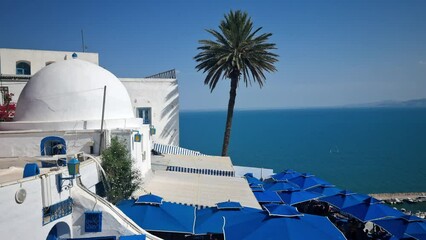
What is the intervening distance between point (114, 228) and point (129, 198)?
146 inches

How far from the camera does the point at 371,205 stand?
591 inches

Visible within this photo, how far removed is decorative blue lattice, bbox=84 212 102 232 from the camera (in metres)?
9.05

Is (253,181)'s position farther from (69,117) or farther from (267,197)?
(69,117)

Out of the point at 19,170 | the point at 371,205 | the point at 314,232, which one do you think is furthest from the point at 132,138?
the point at 371,205

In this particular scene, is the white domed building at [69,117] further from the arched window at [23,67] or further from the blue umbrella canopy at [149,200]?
the arched window at [23,67]

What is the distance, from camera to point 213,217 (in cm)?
1159

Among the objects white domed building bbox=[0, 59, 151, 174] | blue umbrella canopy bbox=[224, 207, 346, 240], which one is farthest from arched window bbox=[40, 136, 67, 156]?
blue umbrella canopy bbox=[224, 207, 346, 240]

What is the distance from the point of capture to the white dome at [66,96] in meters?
14.4

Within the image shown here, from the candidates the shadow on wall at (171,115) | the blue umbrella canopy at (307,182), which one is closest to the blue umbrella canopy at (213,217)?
the blue umbrella canopy at (307,182)

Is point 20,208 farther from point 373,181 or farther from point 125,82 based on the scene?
point 373,181

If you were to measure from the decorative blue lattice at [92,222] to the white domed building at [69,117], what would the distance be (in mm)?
4720

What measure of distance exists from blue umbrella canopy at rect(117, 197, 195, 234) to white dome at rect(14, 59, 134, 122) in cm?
544

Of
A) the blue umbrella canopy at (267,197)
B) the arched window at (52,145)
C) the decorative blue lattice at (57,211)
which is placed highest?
the arched window at (52,145)

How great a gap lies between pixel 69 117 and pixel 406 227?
15.7 metres
